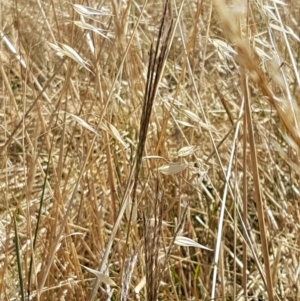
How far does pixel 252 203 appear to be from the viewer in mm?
1198

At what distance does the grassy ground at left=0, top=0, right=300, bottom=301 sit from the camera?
535 millimetres

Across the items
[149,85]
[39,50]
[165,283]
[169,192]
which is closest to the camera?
[149,85]

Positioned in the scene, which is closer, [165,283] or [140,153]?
[140,153]

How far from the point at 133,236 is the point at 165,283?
0.50ft

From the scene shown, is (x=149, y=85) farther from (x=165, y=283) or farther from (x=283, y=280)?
(x=283, y=280)

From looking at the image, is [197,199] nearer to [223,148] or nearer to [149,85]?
[223,148]

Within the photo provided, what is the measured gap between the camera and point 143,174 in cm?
77

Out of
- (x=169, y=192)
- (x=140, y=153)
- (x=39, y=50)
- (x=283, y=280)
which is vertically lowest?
(x=283, y=280)

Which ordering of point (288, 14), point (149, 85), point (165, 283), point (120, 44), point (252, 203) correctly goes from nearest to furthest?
point (149, 85) < point (120, 44) < point (165, 283) < point (252, 203) < point (288, 14)

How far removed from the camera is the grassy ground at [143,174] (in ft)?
1.75

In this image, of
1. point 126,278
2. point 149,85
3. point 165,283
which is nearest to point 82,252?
point 165,283

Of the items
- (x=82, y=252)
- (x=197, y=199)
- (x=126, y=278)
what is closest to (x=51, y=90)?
(x=197, y=199)

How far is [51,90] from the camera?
1.60m

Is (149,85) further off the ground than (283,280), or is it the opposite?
(149,85)
